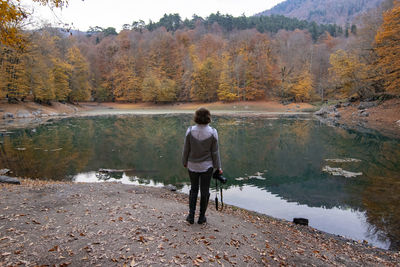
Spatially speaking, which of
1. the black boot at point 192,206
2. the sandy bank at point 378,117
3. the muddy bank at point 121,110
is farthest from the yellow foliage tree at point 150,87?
the black boot at point 192,206

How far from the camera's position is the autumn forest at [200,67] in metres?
35.6

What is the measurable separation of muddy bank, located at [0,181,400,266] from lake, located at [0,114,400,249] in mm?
1844

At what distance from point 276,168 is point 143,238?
9978 millimetres

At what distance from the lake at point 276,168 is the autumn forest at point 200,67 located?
15580 mm

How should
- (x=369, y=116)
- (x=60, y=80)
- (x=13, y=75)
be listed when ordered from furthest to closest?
(x=60, y=80) → (x=13, y=75) → (x=369, y=116)

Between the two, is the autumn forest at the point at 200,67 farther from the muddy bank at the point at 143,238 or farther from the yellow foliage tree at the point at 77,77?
the muddy bank at the point at 143,238

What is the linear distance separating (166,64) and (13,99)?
134ft

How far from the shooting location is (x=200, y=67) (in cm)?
6350

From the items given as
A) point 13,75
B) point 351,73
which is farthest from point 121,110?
point 351,73

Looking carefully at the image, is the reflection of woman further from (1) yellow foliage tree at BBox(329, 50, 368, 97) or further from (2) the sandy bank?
(1) yellow foliage tree at BBox(329, 50, 368, 97)

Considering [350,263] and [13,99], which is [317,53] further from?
[350,263]

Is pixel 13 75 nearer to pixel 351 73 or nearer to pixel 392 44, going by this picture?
pixel 351 73

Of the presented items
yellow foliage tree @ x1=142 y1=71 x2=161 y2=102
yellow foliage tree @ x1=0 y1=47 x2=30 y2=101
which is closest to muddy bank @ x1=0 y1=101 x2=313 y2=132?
yellow foliage tree @ x1=0 y1=47 x2=30 y2=101

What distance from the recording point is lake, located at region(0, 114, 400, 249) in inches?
318
